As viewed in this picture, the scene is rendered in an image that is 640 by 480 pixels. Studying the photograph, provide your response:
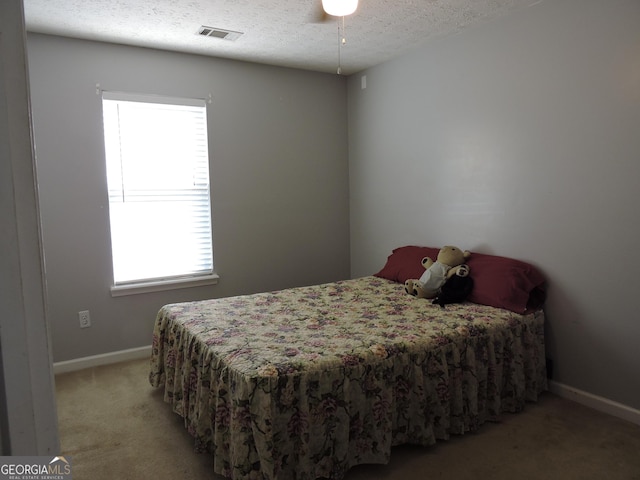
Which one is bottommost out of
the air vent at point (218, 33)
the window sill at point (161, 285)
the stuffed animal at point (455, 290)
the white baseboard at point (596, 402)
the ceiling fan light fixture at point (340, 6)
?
the white baseboard at point (596, 402)

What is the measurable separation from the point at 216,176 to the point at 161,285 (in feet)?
3.50

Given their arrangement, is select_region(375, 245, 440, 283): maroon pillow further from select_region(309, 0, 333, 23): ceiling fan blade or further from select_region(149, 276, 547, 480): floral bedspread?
select_region(309, 0, 333, 23): ceiling fan blade

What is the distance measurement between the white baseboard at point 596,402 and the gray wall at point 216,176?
236 centimetres

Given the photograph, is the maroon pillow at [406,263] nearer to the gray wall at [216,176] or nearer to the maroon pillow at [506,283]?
the maroon pillow at [506,283]

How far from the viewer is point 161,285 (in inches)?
143

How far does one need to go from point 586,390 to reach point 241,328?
86.1 inches

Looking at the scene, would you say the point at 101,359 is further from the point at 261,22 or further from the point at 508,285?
the point at 508,285

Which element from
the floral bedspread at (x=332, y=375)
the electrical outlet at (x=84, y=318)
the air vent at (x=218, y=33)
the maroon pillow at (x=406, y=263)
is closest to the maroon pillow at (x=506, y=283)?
the floral bedspread at (x=332, y=375)

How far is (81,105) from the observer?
3.25m

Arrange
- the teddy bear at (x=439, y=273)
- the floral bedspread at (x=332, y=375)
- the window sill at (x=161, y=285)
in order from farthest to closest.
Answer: the window sill at (x=161, y=285) → the teddy bear at (x=439, y=273) → the floral bedspread at (x=332, y=375)

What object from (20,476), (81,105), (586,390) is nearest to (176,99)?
(81,105)

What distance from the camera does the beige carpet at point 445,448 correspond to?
6.68 feet

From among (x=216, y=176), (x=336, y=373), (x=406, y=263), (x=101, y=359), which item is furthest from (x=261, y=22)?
(x=101, y=359)

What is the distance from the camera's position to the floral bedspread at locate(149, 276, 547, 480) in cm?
181
